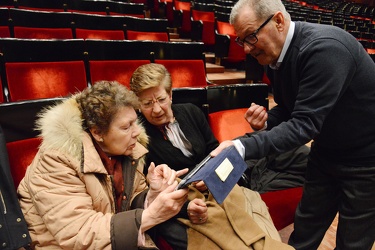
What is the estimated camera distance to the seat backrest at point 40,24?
155cm

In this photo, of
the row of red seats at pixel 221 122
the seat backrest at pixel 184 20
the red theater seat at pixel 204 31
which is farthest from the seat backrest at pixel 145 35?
the seat backrest at pixel 184 20

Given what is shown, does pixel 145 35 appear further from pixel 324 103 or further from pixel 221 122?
pixel 324 103

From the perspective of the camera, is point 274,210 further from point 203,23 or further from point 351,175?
point 203,23

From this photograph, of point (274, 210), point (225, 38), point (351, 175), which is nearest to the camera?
point (351, 175)

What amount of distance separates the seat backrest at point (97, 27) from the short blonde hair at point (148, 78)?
103cm

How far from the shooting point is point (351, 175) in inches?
25.9

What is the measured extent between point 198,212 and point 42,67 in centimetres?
91

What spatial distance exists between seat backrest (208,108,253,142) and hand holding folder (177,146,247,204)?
0.49 metres

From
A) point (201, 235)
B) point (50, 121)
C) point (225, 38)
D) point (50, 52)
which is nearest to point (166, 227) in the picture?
point (201, 235)

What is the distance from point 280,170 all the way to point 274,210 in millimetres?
127

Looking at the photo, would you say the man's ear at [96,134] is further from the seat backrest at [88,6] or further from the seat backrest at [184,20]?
the seat backrest at [184,20]

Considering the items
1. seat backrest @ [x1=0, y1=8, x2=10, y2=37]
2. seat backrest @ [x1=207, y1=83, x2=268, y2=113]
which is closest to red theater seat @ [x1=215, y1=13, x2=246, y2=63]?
seat backrest @ [x1=207, y1=83, x2=268, y2=113]

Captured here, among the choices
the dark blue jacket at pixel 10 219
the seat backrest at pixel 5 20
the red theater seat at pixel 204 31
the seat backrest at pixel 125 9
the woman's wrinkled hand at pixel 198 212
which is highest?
the seat backrest at pixel 125 9

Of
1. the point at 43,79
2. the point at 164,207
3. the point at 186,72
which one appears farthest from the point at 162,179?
the point at 186,72
